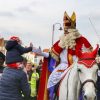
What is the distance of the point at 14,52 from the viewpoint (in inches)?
372

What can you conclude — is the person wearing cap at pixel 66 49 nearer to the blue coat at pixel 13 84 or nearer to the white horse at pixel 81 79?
the white horse at pixel 81 79

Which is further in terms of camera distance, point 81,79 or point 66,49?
point 66,49

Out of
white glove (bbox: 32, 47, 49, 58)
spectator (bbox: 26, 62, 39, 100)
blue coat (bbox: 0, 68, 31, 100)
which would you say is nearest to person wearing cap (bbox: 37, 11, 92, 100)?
white glove (bbox: 32, 47, 49, 58)

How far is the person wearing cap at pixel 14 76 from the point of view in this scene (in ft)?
30.7

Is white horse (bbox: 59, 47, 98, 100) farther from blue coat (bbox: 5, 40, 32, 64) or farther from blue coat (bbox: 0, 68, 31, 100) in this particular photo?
blue coat (bbox: 5, 40, 32, 64)

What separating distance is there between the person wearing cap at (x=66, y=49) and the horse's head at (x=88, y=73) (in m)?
1.03

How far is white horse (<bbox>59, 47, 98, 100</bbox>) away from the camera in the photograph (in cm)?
857

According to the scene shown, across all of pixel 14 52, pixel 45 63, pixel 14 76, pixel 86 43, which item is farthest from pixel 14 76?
pixel 45 63

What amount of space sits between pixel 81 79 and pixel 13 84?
1.32 meters

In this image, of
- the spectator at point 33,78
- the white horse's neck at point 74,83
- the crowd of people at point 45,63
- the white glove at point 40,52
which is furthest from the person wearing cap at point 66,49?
the spectator at point 33,78

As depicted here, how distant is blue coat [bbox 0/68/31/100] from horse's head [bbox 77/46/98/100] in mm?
1073

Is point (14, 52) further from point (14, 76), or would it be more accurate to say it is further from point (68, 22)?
point (68, 22)

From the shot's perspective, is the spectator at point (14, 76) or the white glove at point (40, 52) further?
the white glove at point (40, 52)

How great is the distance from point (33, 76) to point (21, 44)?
296 inches
